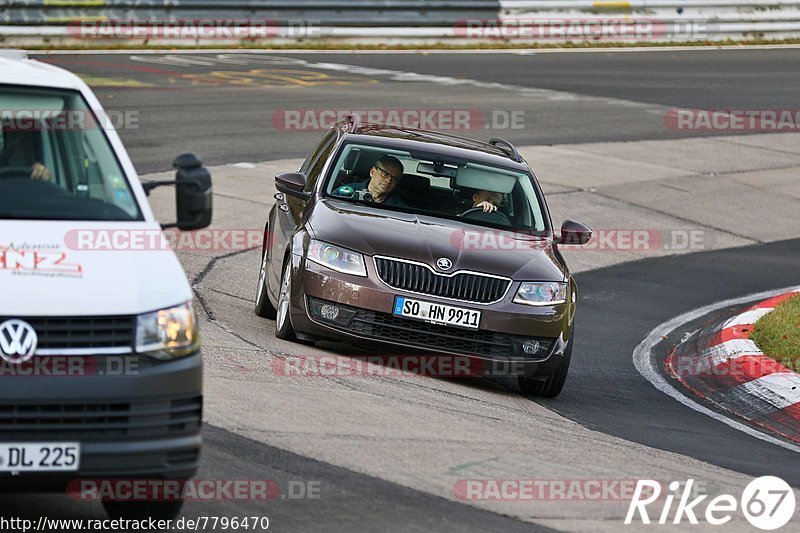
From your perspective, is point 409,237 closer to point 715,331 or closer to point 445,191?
point 445,191

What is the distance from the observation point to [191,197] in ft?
21.4

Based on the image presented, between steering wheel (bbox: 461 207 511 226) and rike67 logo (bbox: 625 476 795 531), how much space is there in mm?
3432

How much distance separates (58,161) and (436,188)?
4.52 meters

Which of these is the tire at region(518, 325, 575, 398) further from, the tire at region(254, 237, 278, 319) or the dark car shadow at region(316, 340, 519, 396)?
the tire at region(254, 237, 278, 319)

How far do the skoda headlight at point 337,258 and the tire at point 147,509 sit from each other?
3764 mm

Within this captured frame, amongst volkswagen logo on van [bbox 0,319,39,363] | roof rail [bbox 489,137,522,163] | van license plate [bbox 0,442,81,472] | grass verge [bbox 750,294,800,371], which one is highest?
volkswagen logo on van [bbox 0,319,39,363]

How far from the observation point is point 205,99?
76.2 feet

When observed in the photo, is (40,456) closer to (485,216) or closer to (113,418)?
(113,418)

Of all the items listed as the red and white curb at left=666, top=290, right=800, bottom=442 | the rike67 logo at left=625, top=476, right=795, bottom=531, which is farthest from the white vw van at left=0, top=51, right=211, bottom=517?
the red and white curb at left=666, top=290, right=800, bottom=442

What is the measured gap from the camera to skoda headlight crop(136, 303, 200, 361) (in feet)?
18.4

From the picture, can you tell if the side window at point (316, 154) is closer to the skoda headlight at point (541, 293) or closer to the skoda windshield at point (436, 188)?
the skoda windshield at point (436, 188)

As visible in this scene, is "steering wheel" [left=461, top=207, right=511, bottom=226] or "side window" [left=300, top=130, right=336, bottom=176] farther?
"side window" [left=300, top=130, right=336, bottom=176]

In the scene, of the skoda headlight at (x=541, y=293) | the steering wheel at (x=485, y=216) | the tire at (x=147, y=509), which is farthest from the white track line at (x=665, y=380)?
the tire at (x=147, y=509)

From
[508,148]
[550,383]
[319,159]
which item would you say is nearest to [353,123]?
[319,159]
